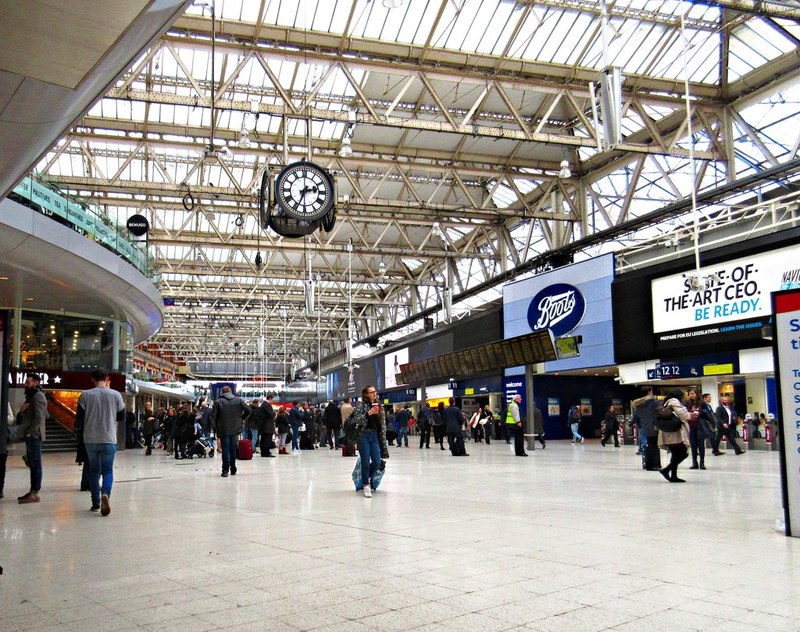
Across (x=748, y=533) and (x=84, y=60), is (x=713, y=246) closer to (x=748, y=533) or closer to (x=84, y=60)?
(x=748, y=533)

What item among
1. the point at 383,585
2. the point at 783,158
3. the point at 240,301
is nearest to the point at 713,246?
the point at 783,158

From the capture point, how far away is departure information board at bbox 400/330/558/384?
22.6 meters

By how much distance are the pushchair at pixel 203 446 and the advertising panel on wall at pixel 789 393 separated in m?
18.1

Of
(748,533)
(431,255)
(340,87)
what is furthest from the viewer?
(431,255)

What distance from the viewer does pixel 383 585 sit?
15.0 ft

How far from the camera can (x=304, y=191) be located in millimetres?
14492

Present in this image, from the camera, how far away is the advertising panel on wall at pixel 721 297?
65.6ft

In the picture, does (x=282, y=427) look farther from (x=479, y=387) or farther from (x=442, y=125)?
(x=479, y=387)

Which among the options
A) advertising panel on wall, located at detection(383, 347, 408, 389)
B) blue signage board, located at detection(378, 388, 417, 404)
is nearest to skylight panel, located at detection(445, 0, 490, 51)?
advertising panel on wall, located at detection(383, 347, 408, 389)

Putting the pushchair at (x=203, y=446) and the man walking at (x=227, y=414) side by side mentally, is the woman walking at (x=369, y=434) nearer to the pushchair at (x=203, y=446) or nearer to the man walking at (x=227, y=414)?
the man walking at (x=227, y=414)

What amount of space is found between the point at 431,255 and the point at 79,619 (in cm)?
3165

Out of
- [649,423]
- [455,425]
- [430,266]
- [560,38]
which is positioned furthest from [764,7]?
[430,266]

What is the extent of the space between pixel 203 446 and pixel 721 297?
16.0 metres

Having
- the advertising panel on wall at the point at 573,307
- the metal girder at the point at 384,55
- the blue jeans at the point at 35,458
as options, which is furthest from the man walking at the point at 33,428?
the advertising panel on wall at the point at 573,307
